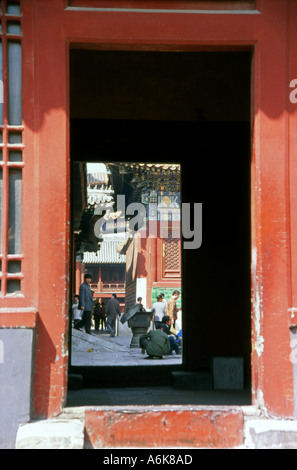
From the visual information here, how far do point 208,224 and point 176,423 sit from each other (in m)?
4.55

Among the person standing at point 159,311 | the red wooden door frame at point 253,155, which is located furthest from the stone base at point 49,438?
the person standing at point 159,311

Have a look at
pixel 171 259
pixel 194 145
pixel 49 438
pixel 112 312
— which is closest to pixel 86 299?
pixel 112 312

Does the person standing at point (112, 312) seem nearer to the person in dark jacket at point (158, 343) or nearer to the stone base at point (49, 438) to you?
the person in dark jacket at point (158, 343)

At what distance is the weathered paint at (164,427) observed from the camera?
4660 millimetres

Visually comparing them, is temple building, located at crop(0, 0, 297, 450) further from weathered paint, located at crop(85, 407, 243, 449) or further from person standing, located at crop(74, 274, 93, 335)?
person standing, located at crop(74, 274, 93, 335)

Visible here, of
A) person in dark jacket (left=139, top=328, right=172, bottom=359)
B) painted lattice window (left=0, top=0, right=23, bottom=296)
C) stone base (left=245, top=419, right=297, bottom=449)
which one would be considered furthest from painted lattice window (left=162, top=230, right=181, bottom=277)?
stone base (left=245, top=419, right=297, bottom=449)

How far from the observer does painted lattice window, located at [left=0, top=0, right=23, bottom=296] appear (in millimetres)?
4766

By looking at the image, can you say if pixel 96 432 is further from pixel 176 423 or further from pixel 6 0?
pixel 6 0

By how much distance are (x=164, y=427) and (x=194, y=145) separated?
4.94 metres

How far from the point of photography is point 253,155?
5.02 meters

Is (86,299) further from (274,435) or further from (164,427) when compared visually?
(274,435)

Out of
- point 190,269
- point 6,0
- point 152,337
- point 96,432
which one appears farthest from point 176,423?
point 152,337

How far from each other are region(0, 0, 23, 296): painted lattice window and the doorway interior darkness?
2760 mm
